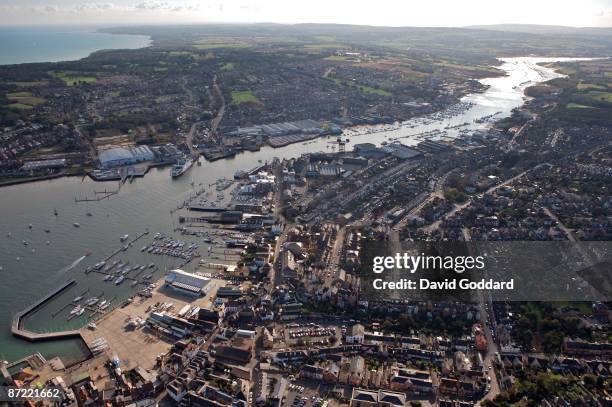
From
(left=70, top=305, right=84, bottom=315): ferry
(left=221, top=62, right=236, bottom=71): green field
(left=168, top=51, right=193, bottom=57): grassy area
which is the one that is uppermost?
(left=168, top=51, right=193, bottom=57): grassy area

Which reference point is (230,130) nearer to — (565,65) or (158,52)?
(158,52)

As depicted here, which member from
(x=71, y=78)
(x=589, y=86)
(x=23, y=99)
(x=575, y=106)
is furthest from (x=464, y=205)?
(x=71, y=78)

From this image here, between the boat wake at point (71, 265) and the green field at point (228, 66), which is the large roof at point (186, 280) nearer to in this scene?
the boat wake at point (71, 265)

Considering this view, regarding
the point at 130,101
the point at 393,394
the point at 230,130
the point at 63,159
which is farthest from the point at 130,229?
the point at 130,101

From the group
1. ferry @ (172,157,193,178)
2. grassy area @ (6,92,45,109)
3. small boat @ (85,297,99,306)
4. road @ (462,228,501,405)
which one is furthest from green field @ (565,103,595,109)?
grassy area @ (6,92,45,109)

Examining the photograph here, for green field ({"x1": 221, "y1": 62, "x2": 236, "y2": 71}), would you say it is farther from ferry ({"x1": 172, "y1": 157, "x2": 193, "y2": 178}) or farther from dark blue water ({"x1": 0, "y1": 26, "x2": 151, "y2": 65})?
dark blue water ({"x1": 0, "y1": 26, "x2": 151, "y2": 65})

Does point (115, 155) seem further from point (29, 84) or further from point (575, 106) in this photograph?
point (575, 106)
